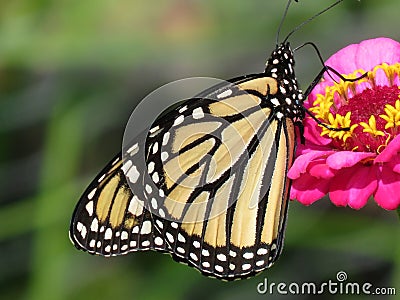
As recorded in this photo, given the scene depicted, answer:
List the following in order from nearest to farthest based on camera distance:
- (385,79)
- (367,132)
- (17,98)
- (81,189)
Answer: (367,132) → (385,79) → (81,189) → (17,98)

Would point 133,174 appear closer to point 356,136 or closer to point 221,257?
point 221,257

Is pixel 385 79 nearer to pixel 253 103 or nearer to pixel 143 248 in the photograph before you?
pixel 253 103

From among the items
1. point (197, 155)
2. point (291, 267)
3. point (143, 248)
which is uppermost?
point (197, 155)

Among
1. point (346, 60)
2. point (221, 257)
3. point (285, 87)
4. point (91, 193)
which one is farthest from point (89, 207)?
point (346, 60)

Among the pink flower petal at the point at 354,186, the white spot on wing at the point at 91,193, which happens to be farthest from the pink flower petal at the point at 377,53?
the white spot on wing at the point at 91,193

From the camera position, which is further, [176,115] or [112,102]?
[112,102]

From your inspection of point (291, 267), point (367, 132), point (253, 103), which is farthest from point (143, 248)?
point (291, 267)

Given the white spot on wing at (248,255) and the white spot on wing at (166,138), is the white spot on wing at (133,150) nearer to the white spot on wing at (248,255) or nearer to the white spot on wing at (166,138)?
the white spot on wing at (166,138)
